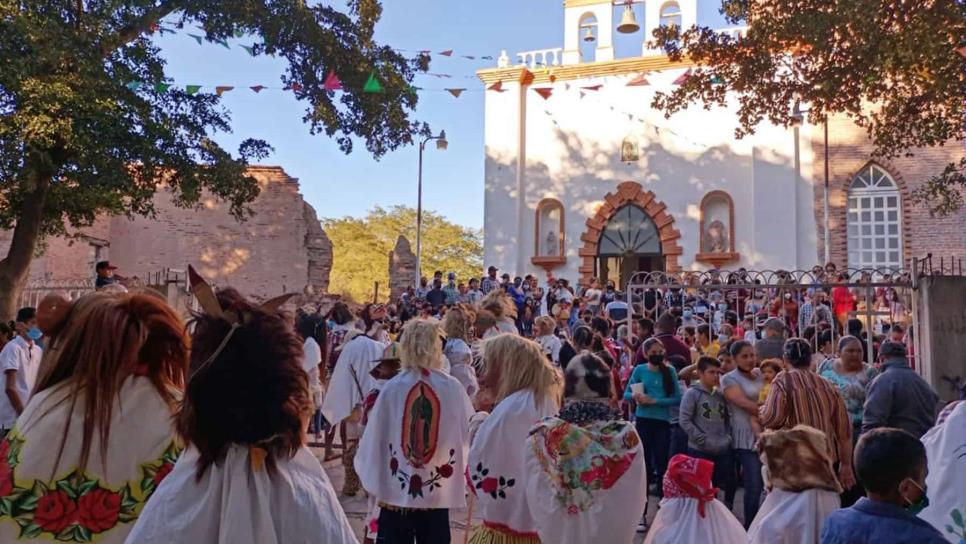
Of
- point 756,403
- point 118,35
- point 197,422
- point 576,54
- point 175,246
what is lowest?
point 756,403

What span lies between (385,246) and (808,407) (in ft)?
159

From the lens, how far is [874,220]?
22188 millimetres

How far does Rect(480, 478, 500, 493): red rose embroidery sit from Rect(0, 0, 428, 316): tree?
9.27 meters

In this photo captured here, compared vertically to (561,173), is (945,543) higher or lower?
lower

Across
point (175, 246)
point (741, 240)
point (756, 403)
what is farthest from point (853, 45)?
point (175, 246)

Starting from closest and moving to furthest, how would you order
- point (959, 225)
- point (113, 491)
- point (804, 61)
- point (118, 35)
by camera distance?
1. point (113, 491)
2. point (804, 61)
3. point (118, 35)
4. point (959, 225)

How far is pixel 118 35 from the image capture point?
485 inches

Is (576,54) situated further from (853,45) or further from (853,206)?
(853,45)

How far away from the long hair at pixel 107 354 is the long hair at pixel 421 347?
2.20 metres

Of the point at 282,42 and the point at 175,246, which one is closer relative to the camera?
the point at 282,42

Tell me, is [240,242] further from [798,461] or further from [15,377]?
[798,461]

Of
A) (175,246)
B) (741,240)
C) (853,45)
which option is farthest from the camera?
(175,246)

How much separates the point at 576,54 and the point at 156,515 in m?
24.9

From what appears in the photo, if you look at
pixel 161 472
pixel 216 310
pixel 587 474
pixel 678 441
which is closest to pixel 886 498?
pixel 587 474
